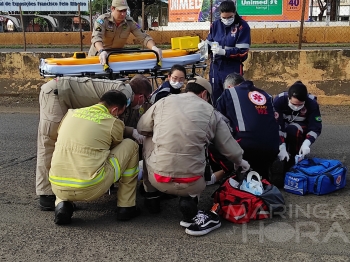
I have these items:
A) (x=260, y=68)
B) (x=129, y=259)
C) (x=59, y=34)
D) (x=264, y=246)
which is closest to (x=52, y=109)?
(x=129, y=259)

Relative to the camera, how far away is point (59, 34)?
2555 cm

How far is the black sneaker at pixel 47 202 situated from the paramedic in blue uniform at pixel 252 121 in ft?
6.39

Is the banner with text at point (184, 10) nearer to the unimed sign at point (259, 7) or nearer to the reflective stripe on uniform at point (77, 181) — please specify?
the unimed sign at point (259, 7)

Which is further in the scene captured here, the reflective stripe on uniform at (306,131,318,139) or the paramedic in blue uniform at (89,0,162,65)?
the paramedic in blue uniform at (89,0,162,65)

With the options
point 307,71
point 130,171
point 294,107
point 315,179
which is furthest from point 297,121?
point 307,71

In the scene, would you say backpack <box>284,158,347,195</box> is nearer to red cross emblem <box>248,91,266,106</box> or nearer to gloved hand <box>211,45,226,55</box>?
red cross emblem <box>248,91,266,106</box>

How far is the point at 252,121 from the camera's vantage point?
15.4ft

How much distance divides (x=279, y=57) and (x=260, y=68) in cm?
46

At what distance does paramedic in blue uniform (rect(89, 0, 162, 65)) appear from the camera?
6.00 meters

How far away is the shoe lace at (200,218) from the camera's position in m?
3.81

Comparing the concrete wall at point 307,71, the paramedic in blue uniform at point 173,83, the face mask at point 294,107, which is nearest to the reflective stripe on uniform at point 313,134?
the face mask at point 294,107

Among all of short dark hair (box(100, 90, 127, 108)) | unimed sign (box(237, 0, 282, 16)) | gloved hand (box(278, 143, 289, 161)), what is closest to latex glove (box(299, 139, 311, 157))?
gloved hand (box(278, 143, 289, 161))

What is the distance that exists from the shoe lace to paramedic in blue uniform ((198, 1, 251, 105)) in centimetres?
303

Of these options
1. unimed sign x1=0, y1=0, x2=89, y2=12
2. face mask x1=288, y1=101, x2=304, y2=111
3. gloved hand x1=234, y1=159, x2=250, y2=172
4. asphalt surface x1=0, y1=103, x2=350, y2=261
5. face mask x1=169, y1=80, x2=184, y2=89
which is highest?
unimed sign x1=0, y1=0, x2=89, y2=12
